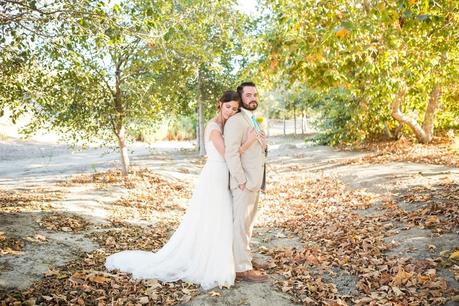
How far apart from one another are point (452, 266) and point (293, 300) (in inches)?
95.2

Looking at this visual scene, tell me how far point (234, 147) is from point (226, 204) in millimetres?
897

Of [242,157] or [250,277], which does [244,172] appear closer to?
[242,157]

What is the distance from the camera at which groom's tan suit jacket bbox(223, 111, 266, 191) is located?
5711 millimetres

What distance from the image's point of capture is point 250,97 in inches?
230

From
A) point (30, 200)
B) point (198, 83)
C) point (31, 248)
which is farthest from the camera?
point (198, 83)

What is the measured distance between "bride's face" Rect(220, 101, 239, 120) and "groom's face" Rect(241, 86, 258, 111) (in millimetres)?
149

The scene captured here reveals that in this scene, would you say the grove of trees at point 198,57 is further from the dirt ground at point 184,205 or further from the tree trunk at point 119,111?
the dirt ground at point 184,205

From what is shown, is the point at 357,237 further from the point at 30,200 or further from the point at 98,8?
the point at 30,200

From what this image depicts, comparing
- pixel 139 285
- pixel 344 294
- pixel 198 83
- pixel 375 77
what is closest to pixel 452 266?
pixel 344 294

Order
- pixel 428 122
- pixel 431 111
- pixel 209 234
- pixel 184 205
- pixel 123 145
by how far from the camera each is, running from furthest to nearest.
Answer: pixel 428 122
pixel 431 111
pixel 123 145
pixel 184 205
pixel 209 234

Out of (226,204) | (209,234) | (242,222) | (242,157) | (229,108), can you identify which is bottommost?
(209,234)

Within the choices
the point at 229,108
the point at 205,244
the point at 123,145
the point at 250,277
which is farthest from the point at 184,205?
the point at 229,108

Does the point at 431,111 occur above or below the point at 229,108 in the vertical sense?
above

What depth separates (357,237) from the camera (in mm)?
7781
